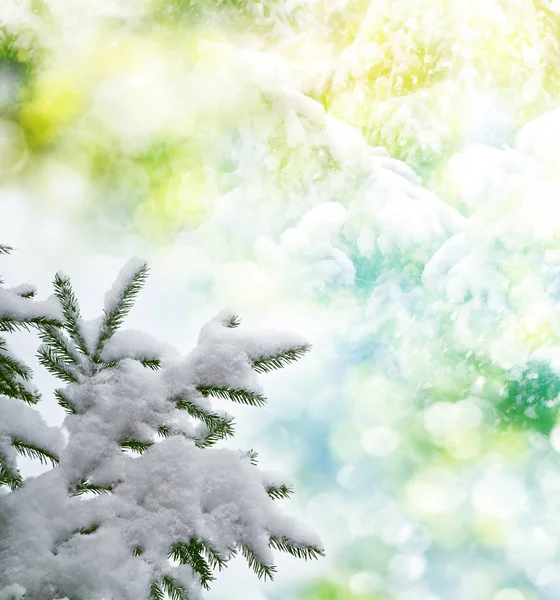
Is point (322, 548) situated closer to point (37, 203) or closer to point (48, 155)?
point (37, 203)

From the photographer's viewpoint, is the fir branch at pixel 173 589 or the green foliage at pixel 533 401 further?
the green foliage at pixel 533 401

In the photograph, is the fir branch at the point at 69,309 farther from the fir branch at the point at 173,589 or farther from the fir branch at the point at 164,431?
the fir branch at the point at 173,589

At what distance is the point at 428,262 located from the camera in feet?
29.9

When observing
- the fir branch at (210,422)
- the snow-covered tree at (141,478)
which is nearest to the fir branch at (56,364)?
the snow-covered tree at (141,478)

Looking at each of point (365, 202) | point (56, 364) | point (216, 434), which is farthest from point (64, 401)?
point (365, 202)

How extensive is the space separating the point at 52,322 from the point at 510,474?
900 centimetres

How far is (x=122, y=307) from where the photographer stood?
1.30 meters

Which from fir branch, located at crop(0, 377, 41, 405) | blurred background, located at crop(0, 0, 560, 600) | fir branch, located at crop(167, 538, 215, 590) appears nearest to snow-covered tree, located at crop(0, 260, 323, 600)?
fir branch, located at crop(167, 538, 215, 590)

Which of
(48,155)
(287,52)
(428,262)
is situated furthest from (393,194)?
(48,155)

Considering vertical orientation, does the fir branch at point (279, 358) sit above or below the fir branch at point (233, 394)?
above

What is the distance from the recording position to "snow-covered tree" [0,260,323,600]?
0.98 meters

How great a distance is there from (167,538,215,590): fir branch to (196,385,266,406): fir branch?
0.30 metres

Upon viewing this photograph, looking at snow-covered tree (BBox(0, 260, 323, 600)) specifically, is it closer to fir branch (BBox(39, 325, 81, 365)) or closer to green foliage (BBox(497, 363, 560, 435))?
fir branch (BBox(39, 325, 81, 365))

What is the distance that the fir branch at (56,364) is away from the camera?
1229mm
